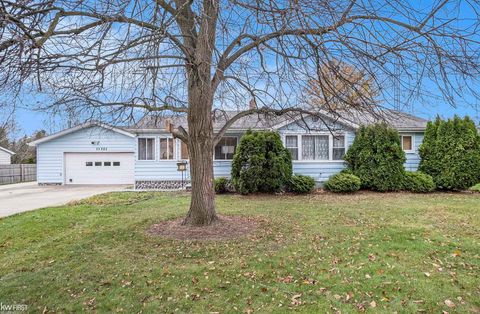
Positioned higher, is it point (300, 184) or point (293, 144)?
point (293, 144)

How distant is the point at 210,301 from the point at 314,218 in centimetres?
466

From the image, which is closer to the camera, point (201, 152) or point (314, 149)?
point (201, 152)

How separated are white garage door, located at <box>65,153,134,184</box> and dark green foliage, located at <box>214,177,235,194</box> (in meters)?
7.73

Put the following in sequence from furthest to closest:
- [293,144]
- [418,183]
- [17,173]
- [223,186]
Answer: [17,173]
[293,144]
[223,186]
[418,183]

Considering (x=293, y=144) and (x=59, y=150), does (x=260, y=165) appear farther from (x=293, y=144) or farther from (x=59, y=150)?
(x=59, y=150)

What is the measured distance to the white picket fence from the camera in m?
21.5

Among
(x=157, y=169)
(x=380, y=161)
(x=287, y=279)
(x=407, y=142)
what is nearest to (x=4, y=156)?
(x=157, y=169)

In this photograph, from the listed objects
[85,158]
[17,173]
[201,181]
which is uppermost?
[85,158]

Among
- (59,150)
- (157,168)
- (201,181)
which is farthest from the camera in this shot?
(59,150)

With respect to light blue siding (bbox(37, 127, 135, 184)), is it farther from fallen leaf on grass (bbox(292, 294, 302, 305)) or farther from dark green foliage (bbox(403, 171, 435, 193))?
fallen leaf on grass (bbox(292, 294, 302, 305))

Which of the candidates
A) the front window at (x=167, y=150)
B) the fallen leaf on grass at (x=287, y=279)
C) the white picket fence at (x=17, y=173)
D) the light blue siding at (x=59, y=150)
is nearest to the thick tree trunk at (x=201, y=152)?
the fallen leaf on grass at (x=287, y=279)

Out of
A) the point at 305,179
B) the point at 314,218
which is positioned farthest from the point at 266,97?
the point at 305,179

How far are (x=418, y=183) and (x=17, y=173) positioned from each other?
24.9 metres

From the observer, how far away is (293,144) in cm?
1409
